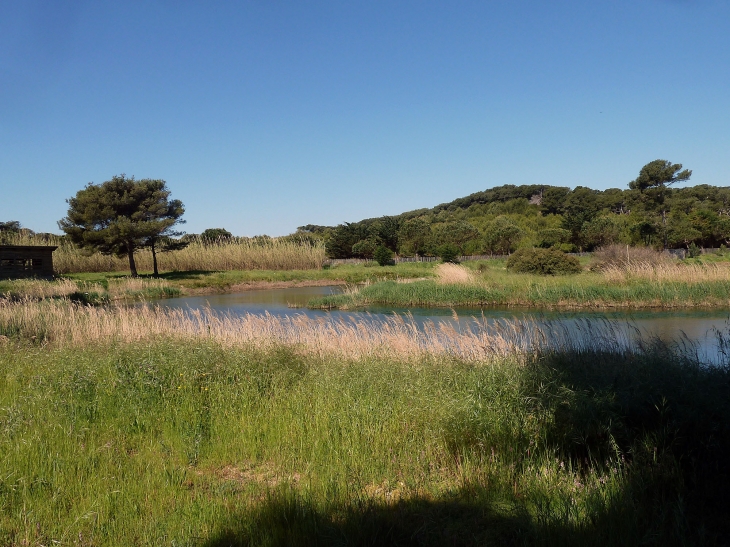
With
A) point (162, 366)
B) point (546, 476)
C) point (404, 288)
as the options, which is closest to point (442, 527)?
point (546, 476)

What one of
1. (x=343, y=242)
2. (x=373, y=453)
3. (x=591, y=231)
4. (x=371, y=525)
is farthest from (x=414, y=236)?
(x=371, y=525)

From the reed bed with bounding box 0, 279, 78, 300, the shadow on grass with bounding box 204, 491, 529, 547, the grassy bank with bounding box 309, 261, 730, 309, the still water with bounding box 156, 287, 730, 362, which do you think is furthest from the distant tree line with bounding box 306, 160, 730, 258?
the shadow on grass with bounding box 204, 491, 529, 547

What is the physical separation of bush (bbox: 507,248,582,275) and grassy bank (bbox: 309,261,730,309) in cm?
301

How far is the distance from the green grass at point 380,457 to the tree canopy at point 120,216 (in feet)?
91.6

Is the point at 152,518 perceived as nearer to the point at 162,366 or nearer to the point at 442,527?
the point at 442,527

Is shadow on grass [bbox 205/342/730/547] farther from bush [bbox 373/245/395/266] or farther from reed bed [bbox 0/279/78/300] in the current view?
bush [bbox 373/245/395/266]

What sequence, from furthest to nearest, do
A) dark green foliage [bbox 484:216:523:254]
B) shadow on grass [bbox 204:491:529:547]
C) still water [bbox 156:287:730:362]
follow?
dark green foliage [bbox 484:216:523:254] < still water [bbox 156:287:730:362] < shadow on grass [bbox 204:491:529:547]

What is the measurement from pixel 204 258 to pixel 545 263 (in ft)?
83.4

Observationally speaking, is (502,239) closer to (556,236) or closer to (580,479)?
(556,236)

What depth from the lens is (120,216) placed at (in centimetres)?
3162

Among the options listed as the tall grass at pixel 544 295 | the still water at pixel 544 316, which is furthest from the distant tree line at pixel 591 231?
the still water at pixel 544 316

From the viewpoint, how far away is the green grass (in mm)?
3094

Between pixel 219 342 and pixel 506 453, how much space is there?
5.52 metres

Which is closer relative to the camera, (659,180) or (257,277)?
(257,277)
